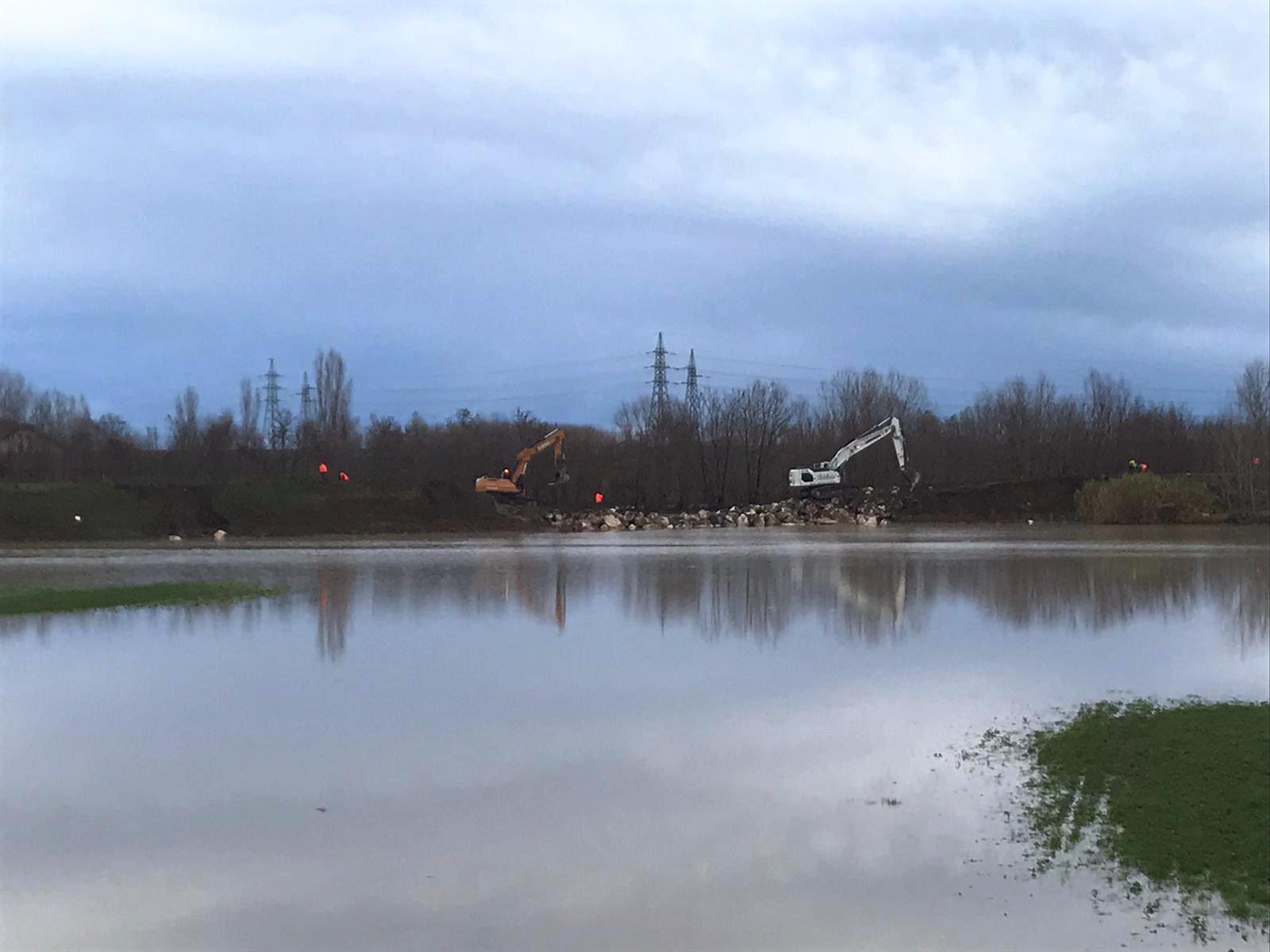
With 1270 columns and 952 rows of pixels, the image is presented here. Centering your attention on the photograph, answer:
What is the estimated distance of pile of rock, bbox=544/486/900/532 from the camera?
2211 inches

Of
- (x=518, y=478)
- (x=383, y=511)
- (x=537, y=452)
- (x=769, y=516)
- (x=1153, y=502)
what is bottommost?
(x=769, y=516)

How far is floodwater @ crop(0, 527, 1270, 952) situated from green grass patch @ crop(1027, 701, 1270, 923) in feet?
1.29

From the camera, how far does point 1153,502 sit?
51875 millimetres

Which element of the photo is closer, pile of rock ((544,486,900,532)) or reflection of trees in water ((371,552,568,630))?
reflection of trees in water ((371,552,568,630))

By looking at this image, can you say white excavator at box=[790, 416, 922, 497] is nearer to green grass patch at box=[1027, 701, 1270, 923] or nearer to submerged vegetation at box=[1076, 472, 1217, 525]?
submerged vegetation at box=[1076, 472, 1217, 525]

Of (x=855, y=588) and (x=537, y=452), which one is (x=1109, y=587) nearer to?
(x=855, y=588)

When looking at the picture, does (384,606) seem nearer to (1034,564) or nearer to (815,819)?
(815,819)

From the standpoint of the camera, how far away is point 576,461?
67562 millimetres

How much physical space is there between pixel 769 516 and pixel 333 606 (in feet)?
130

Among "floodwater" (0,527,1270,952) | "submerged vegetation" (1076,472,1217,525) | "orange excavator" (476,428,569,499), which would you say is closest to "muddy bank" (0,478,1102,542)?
"orange excavator" (476,428,569,499)

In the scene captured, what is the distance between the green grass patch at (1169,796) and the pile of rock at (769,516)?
45.5 m

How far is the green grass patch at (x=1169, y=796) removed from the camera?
6.52 metres

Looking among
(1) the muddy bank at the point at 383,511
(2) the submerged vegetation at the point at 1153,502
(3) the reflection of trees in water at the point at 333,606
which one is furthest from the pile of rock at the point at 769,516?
(3) the reflection of trees in water at the point at 333,606

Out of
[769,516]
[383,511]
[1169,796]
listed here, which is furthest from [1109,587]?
[769,516]
